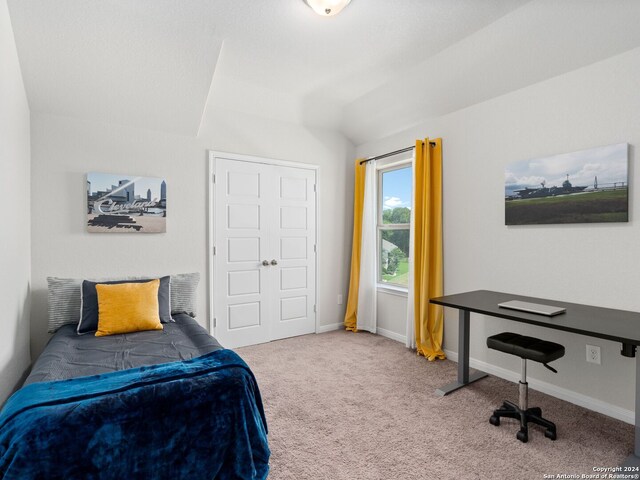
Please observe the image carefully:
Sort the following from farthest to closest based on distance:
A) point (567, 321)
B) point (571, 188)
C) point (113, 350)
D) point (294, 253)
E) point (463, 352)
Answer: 1. point (294, 253)
2. point (463, 352)
3. point (571, 188)
4. point (113, 350)
5. point (567, 321)

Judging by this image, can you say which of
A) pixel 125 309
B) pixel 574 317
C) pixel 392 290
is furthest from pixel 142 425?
pixel 392 290

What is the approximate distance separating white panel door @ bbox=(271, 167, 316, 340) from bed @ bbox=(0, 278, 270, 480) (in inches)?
92.6

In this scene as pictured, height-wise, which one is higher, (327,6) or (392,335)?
(327,6)

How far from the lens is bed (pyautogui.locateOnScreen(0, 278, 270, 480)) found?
4.41 feet

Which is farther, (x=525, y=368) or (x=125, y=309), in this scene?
(x=125, y=309)

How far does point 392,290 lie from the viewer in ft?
14.0

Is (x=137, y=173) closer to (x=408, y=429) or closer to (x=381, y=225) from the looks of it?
(x=381, y=225)

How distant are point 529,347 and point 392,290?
2086 millimetres

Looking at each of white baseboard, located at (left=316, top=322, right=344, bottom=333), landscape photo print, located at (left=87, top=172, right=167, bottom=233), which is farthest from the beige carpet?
landscape photo print, located at (left=87, top=172, right=167, bottom=233)

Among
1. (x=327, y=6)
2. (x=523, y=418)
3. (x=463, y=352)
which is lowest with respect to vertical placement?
(x=523, y=418)

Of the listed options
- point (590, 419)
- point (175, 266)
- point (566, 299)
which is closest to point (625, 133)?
point (566, 299)

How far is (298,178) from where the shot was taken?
173 inches

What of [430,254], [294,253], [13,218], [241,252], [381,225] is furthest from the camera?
[381,225]

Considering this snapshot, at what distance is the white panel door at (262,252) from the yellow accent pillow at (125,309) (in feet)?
3.22
